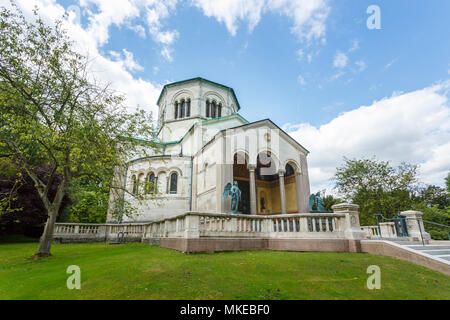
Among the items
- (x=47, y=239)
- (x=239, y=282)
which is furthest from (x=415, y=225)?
(x=47, y=239)

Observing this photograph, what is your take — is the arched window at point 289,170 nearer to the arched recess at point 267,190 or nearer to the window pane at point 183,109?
the arched recess at point 267,190

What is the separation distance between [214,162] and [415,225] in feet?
39.8

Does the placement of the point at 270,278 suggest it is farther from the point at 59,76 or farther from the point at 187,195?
the point at 187,195

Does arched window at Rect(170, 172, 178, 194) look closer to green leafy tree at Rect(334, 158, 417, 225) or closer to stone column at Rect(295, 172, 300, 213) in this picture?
stone column at Rect(295, 172, 300, 213)

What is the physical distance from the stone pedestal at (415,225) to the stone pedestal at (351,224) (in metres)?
3.41

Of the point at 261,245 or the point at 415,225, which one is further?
the point at 415,225

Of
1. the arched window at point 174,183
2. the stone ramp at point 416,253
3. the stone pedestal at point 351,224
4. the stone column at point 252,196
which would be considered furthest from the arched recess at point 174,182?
the stone ramp at point 416,253

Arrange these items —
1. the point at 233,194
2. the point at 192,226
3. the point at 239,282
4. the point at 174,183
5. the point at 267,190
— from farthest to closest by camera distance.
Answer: the point at 267,190, the point at 174,183, the point at 233,194, the point at 192,226, the point at 239,282

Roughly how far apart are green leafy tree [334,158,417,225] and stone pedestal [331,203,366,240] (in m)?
16.6

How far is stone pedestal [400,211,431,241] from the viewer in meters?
10.1

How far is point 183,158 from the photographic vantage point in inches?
888

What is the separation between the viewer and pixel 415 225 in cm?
1035

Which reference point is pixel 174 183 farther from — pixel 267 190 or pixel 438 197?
pixel 438 197

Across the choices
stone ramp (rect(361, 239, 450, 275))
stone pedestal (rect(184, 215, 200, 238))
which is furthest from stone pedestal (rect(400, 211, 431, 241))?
stone pedestal (rect(184, 215, 200, 238))
